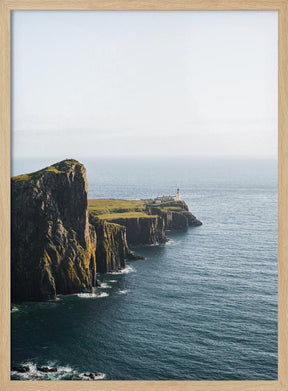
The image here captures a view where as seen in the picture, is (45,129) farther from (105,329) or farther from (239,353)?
(239,353)

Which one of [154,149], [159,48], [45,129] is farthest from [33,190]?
[159,48]

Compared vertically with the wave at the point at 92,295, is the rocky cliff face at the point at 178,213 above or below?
above

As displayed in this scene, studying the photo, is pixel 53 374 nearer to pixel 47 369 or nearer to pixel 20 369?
pixel 47 369

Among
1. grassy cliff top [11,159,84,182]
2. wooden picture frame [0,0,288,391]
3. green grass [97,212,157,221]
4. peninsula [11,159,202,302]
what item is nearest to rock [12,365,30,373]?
wooden picture frame [0,0,288,391]

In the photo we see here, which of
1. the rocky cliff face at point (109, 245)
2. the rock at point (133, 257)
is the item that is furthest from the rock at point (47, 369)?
the rock at point (133, 257)

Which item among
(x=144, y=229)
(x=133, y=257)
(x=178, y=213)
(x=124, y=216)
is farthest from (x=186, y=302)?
(x=133, y=257)

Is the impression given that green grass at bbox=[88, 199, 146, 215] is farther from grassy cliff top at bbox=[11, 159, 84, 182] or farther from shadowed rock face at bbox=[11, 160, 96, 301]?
grassy cliff top at bbox=[11, 159, 84, 182]
